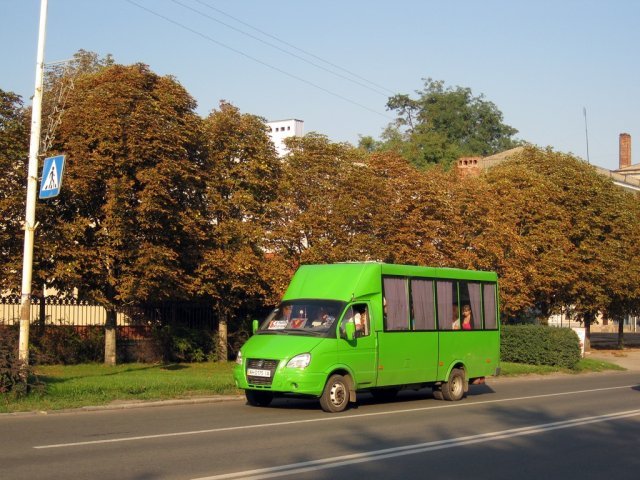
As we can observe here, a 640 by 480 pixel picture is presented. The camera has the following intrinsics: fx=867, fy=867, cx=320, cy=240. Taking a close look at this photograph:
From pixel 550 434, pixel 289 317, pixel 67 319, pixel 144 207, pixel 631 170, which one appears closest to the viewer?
pixel 550 434

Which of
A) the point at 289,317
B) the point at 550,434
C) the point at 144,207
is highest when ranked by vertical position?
the point at 144,207

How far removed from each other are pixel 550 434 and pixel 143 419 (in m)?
6.90

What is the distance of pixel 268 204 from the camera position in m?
27.4

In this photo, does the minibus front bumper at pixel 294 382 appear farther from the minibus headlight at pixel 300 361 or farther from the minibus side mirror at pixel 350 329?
the minibus side mirror at pixel 350 329

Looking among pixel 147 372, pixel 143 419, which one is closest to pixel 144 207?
pixel 147 372

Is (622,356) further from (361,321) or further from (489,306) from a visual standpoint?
(361,321)

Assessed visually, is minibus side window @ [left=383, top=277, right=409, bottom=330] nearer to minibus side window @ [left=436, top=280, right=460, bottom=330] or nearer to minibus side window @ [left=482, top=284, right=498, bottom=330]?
minibus side window @ [left=436, top=280, right=460, bottom=330]

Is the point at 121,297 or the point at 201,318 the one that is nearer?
the point at 121,297

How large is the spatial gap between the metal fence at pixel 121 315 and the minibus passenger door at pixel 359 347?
1115cm

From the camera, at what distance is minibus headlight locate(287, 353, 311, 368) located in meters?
16.0

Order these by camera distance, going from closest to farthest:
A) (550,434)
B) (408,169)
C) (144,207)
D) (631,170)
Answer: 1. (550,434)
2. (144,207)
3. (408,169)
4. (631,170)

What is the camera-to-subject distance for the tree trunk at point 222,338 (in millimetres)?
29438

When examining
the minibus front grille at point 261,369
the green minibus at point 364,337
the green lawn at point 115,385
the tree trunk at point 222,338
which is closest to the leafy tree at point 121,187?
the green lawn at point 115,385

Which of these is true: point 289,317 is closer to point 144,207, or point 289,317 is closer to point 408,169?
point 144,207
